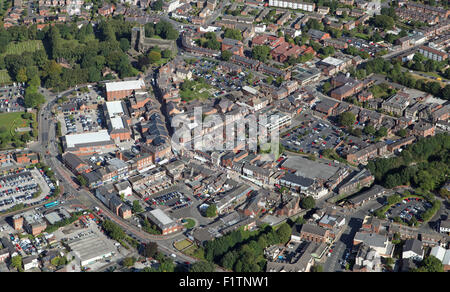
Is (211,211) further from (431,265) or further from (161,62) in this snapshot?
(161,62)

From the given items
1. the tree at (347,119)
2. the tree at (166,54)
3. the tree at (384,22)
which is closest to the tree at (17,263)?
the tree at (347,119)

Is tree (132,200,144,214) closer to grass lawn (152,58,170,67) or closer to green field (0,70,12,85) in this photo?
grass lawn (152,58,170,67)

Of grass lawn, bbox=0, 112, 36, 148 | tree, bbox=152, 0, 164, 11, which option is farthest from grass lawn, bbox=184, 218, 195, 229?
tree, bbox=152, 0, 164, 11

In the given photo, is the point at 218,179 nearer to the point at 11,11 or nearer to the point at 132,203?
the point at 132,203

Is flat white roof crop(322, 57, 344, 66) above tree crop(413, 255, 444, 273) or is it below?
above

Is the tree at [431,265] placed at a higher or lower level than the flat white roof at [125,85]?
lower

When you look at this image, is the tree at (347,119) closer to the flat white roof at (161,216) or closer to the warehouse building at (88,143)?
the flat white roof at (161,216)
